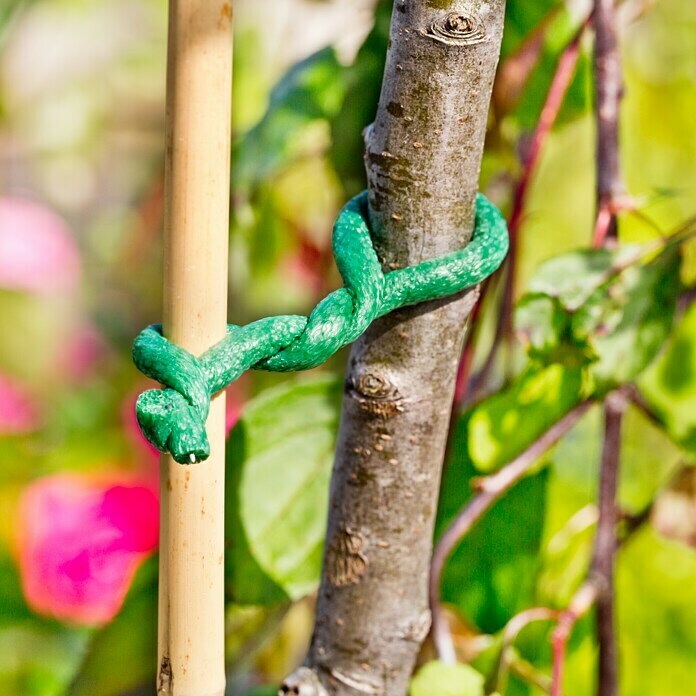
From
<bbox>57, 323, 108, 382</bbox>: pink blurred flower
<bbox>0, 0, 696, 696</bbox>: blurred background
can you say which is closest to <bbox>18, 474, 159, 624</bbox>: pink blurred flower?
<bbox>0, 0, 696, 696</bbox>: blurred background

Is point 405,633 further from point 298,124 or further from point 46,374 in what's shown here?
point 46,374

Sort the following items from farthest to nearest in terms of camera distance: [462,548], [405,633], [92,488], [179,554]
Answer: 1. [92,488]
2. [462,548]
3. [405,633]
4. [179,554]

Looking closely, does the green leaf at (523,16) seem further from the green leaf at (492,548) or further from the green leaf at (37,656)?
the green leaf at (37,656)

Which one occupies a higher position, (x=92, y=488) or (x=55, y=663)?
(x=92, y=488)

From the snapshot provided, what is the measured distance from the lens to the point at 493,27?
30 centimetres

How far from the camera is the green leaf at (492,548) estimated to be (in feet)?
1.66

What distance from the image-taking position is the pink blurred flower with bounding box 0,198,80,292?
2.22 feet

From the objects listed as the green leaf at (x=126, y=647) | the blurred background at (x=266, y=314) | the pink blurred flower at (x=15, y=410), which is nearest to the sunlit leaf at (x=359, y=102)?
the blurred background at (x=266, y=314)

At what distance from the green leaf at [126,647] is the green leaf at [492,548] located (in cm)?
17

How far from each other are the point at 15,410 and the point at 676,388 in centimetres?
49

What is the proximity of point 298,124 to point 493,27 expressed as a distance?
20 centimetres

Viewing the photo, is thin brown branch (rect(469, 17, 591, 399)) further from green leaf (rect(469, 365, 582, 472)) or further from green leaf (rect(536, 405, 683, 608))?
green leaf (rect(536, 405, 683, 608))

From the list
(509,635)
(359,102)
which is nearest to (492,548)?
(509,635)

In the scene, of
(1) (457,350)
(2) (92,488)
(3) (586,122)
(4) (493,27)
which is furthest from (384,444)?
(3) (586,122)
